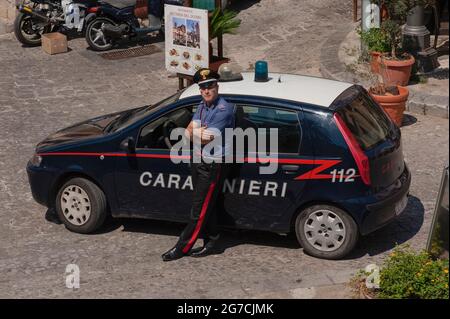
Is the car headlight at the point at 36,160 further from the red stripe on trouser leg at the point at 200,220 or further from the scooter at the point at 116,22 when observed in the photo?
the scooter at the point at 116,22

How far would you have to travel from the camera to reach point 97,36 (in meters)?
16.8

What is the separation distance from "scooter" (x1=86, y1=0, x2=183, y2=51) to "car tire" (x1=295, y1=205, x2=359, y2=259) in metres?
8.72

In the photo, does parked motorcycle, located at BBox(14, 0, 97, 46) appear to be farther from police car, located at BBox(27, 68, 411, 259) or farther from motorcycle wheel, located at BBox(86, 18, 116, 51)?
police car, located at BBox(27, 68, 411, 259)

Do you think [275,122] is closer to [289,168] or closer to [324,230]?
[289,168]

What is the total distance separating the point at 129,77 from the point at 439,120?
17.2 feet

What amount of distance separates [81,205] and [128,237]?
0.59 m

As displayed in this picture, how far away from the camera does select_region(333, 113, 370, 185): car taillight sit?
8633 millimetres

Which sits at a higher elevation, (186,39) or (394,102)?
(186,39)

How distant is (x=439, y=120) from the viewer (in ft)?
41.9

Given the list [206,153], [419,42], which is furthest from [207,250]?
[419,42]

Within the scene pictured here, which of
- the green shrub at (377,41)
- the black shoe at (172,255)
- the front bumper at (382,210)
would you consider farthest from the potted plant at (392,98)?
the black shoe at (172,255)

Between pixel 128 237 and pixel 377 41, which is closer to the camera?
pixel 128 237

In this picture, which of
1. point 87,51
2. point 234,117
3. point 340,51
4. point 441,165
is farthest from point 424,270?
point 87,51

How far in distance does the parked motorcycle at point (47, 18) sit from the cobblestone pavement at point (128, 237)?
4.59 ft
